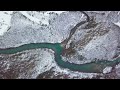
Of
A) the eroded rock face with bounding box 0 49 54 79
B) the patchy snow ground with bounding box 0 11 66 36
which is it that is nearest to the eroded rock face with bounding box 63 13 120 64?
the eroded rock face with bounding box 0 49 54 79

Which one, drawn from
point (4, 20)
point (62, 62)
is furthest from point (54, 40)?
point (4, 20)

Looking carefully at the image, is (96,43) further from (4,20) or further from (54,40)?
(4,20)

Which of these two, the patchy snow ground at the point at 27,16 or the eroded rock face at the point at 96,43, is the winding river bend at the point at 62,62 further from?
the patchy snow ground at the point at 27,16

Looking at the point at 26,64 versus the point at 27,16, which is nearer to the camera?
the point at 26,64

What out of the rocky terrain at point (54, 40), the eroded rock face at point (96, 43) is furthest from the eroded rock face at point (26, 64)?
the eroded rock face at point (96, 43)

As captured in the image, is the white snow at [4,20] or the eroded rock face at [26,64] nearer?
the eroded rock face at [26,64]

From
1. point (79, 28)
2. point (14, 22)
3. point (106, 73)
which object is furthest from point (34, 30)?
point (106, 73)

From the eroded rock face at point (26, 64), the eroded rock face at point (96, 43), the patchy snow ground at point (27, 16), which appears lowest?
the eroded rock face at point (26, 64)
